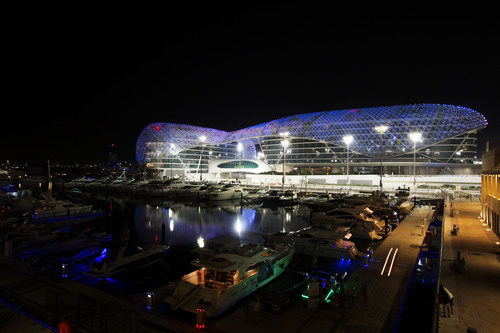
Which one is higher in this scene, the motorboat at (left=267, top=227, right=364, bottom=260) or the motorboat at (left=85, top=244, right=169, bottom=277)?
the motorboat at (left=267, top=227, right=364, bottom=260)

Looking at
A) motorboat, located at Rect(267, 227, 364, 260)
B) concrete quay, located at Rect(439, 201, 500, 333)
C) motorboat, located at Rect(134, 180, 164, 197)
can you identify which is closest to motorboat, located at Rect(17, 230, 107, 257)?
motorboat, located at Rect(267, 227, 364, 260)

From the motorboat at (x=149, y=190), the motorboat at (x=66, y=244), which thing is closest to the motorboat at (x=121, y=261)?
the motorboat at (x=66, y=244)

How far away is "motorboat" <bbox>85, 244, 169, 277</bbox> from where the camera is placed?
1731cm

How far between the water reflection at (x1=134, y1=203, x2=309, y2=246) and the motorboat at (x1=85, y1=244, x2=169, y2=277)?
3207 mm

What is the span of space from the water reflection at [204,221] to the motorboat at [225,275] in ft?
33.4

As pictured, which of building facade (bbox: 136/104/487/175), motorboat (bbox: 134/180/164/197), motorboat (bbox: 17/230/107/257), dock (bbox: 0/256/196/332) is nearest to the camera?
dock (bbox: 0/256/196/332)

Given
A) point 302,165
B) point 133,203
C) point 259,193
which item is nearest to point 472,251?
point 259,193

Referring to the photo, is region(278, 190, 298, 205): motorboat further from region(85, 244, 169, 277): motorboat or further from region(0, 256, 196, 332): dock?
region(0, 256, 196, 332): dock

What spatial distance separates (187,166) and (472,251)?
100685mm

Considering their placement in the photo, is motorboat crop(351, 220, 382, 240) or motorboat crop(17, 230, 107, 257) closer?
motorboat crop(17, 230, 107, 257)

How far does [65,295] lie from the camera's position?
11.9 meters

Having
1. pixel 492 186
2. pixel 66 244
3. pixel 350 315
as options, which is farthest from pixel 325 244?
pixel 66 244

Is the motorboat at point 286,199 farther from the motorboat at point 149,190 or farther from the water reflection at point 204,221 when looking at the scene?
the motorboat at point 149,190

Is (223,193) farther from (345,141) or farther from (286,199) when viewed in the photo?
(345,141)
